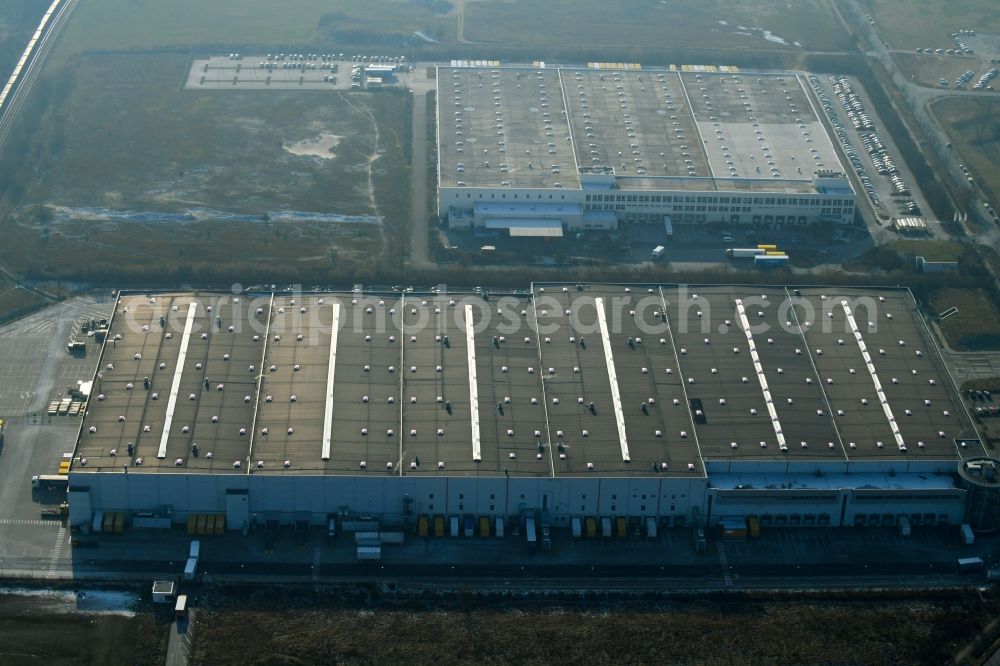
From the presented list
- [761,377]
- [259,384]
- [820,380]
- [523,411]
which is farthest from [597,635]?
[259,384]

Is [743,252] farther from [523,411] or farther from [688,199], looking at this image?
[523,411]

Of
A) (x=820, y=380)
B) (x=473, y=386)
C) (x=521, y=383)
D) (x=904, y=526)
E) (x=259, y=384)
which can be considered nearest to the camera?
(x=904, y=526)

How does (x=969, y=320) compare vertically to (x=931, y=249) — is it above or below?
below

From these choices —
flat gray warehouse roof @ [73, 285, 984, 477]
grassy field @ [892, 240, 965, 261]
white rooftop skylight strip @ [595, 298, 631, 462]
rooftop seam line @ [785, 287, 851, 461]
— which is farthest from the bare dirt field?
grassy field @ [892, 240, 965, 261]

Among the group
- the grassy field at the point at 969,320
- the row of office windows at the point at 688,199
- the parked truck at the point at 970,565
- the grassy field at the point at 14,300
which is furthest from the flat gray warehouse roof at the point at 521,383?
the row of office windows at the point at 688,199

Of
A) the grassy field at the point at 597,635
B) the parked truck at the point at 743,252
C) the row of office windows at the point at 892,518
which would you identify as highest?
the parked truck at the point at 743,252

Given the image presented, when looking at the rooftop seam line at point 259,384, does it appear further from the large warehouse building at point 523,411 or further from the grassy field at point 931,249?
the grassy field at point 931,249

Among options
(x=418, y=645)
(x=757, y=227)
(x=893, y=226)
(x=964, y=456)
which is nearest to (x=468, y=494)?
(x=418, y=645)
